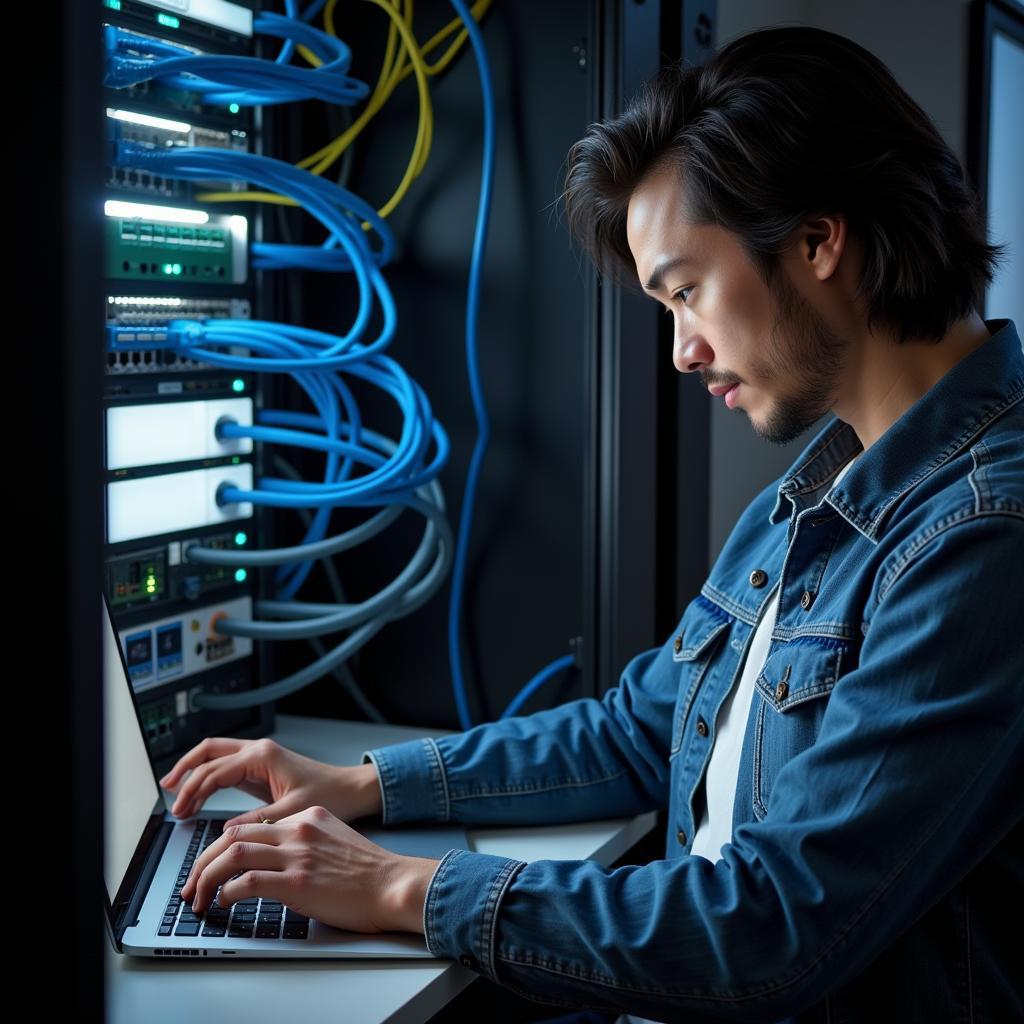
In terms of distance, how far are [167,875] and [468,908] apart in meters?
0.31

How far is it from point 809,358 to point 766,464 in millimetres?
1180

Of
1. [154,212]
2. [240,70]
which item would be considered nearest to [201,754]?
[154,212]

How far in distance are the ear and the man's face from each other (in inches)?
1.0

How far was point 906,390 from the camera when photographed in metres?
1.11

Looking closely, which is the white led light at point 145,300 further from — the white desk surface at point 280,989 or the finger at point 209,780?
the white desk surface at point 280,989

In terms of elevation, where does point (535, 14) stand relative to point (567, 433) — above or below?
above

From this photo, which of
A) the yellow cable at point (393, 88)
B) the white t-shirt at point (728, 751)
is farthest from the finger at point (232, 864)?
the yellow cable at point (393, 88)

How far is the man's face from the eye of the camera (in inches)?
44.1

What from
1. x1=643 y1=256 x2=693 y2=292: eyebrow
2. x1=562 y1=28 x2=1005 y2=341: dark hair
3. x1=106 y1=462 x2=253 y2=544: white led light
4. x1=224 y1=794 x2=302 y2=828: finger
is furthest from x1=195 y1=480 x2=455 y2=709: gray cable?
x1=562 y1=28 x2=1005 y2=341: dark hair

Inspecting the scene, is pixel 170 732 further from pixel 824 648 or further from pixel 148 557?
pixel 824 648

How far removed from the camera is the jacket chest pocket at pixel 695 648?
1.26 m

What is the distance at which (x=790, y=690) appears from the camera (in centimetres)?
106

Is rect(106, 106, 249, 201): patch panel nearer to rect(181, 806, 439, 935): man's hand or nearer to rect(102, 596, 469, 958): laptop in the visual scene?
rect(102, 596, 469, 958): laptop

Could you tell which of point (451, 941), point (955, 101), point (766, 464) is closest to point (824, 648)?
point (451, 941)
